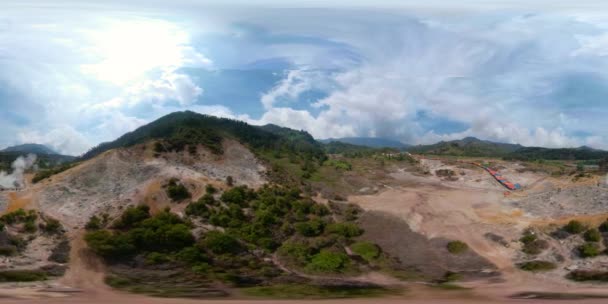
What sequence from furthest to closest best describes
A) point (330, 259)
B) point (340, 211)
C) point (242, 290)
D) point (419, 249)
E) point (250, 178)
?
point (250, 178) → point (340, 211) → point (419, 249) → point (330, 259) → point (242, 290)

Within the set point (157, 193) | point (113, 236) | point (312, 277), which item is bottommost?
point (312, 277)

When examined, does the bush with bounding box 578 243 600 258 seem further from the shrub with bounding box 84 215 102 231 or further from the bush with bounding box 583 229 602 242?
the shrub with bounding box 84 215 102 231

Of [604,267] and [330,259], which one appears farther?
[330,259]

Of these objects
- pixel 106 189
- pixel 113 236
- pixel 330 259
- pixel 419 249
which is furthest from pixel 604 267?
pixel 106 189

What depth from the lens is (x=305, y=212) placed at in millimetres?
36438

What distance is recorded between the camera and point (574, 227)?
30172 millimetres

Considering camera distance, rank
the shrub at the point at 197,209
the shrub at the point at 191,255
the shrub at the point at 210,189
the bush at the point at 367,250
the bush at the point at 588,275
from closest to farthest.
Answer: the bush at the point at 588,275, the shrub at the point at 191,255, the bush at the point at 367,250, the shrub at the point at 197,209, the shrub at the point at 210,189

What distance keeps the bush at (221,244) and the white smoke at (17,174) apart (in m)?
17.8

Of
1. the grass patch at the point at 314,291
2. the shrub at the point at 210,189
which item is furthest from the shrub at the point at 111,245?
the shrub at the point at 210,189

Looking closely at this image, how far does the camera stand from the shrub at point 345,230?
31750mm

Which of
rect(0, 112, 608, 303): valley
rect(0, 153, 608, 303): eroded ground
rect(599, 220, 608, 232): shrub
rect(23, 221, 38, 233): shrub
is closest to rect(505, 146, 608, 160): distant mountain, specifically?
rect(0, 153, 608, 303): eroded ground

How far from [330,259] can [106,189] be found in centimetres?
1905

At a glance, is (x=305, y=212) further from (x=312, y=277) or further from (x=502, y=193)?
(x=502, y=193)

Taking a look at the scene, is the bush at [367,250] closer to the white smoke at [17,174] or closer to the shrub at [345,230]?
the shrub at [345,230]
